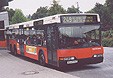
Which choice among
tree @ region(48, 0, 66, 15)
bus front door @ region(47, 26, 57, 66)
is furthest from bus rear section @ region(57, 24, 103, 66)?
tree @ region(48, 0, 66, 15)

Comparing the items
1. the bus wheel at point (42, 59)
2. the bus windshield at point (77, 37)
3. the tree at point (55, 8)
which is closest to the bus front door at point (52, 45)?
the bus windshield at point (77, 37)

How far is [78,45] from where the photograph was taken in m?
15.3

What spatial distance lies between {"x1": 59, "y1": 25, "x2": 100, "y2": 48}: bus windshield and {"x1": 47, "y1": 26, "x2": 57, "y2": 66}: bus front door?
0.46 metres

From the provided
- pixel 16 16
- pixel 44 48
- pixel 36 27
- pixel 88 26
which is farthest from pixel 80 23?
pixel 16 16

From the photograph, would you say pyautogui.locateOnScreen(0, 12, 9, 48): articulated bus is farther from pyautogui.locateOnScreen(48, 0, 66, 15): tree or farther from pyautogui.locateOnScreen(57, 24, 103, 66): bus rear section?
pyautogui.locateOnScreen(48, 0, 66, 15): tree

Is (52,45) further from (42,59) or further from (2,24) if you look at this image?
(2,24)

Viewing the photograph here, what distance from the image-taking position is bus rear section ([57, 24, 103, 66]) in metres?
15.1

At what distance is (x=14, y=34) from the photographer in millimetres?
26672

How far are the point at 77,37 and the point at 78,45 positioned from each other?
36 cm

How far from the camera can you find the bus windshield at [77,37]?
15211mm

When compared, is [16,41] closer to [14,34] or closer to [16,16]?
[14,34]

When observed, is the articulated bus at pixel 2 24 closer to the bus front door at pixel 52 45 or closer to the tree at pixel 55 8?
the bus front door at pixel 52 45

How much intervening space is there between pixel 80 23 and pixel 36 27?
14.1ft

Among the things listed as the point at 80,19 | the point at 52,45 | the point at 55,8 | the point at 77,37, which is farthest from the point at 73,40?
the point at 55,8
